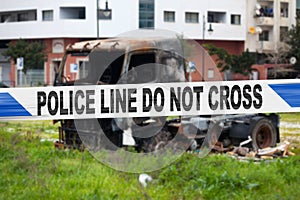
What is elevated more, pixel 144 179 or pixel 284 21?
pixel 284 21

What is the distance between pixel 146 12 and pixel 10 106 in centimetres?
3826

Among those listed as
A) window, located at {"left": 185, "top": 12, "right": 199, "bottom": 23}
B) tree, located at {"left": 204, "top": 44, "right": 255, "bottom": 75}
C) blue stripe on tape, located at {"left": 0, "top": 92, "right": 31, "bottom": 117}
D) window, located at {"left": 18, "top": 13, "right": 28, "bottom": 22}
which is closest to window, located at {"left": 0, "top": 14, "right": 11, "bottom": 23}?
window, located at {"left": 18, "top": 13, "right": 28, "bottom": 22}

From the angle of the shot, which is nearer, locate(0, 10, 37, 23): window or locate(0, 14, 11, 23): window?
locate(0, 10, 37, 23): window

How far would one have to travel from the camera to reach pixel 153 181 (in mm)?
6168

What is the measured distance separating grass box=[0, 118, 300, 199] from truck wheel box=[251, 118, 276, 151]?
324 cm

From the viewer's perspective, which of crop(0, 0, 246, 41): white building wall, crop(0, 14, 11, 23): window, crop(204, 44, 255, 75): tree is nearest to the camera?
crop(204, 44, 255, 75): tree

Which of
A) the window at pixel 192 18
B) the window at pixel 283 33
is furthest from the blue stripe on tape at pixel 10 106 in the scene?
the window at pixel 283 33

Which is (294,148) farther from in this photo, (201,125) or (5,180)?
(5,180)

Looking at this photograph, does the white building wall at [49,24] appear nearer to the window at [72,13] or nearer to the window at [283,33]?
the window at [72,13]

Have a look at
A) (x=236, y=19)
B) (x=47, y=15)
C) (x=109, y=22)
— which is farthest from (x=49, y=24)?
(x=236, y=19)

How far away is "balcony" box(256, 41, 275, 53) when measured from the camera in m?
40.8

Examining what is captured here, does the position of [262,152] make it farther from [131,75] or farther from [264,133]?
[131,75]

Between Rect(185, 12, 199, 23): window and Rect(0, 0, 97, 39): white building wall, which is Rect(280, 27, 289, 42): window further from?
Rect(0, 0, 97, 39): white building wall

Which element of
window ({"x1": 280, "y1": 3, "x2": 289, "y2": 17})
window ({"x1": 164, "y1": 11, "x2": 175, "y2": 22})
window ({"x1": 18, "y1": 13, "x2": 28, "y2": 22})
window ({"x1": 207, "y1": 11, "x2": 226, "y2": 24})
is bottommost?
window ({"x1": 280, "y1": 3, "x2": 289, "y2": 17})
